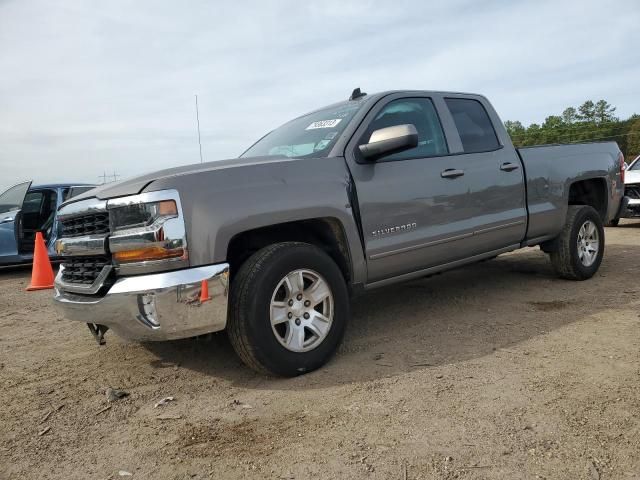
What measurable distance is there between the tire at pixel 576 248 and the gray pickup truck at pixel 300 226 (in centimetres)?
65

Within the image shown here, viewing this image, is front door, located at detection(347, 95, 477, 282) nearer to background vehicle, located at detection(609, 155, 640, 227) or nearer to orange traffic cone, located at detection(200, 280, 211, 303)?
orange traffic cone, located at detection(200, 280, 211, 303)

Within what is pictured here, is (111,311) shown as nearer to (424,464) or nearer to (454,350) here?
(424,464)

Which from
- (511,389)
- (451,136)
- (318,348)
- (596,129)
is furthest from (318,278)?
(596,129)

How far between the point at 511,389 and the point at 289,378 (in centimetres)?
124

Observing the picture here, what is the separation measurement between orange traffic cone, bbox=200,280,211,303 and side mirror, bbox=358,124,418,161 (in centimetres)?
141

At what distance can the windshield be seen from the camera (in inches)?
143

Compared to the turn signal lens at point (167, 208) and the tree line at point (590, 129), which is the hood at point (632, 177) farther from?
the tree line at point (590, 129)

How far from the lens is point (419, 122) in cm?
408

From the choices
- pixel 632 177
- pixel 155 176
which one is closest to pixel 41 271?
pixel 155 176

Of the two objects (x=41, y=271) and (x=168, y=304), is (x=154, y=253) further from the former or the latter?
(x=41, y=271)

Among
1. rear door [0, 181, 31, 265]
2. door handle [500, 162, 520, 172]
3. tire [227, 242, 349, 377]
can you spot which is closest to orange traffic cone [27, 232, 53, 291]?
rear door [0, 181, 31, 265]

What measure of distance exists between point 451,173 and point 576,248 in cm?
205

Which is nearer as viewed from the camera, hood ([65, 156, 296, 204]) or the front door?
hood ([65, 156, 296, 204])

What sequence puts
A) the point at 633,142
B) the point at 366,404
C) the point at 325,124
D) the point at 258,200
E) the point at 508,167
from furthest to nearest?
the point at 633,142 < the point at 508,167 < the point at 325,124 < the point at 258,200 < the point at 366,404
